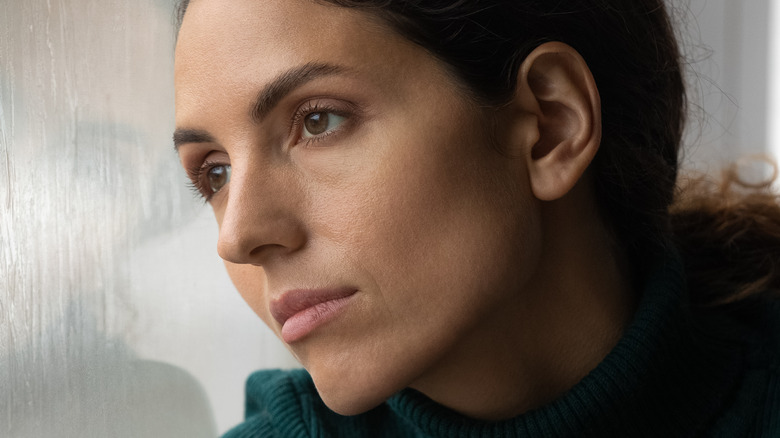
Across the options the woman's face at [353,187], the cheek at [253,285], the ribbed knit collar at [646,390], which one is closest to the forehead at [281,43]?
the woman's face at [353,187]

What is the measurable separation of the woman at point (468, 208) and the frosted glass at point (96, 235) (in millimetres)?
96

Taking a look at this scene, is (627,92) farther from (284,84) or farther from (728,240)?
(284,84)

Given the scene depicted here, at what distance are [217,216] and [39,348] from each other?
30 cm

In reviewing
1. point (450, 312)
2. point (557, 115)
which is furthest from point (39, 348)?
point (557, 115)

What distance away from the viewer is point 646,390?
1.03 m

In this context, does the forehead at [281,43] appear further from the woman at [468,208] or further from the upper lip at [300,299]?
the upper lip at [300,299]

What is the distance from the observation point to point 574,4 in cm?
100

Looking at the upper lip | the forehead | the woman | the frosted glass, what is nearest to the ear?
the woman

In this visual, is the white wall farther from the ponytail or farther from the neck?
the neck

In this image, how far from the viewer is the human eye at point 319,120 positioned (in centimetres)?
90

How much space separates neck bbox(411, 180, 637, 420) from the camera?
3.39 ft

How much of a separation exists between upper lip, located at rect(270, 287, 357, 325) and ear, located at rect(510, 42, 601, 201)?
0.90 feet

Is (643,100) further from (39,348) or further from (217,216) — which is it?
(39,348)

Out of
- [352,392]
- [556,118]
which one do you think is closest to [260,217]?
[352,392]
